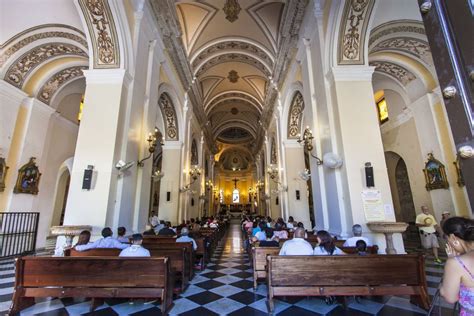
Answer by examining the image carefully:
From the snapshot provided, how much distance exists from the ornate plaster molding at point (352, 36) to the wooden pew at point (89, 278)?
5485mm

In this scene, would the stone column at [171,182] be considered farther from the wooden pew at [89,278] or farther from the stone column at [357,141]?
the stone column at [357,141]

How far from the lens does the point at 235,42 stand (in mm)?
11219

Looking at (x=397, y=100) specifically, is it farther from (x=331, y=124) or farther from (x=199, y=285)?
(x=199, y=285)

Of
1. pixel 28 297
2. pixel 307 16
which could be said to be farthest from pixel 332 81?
pixel 28 297

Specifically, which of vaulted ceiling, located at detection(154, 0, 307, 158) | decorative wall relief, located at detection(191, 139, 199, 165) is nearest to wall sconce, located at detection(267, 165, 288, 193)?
vaulted ceiling, located at detection(154, 0, 307, 158)

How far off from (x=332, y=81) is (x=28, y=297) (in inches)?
250

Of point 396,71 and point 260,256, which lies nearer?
point 260,256

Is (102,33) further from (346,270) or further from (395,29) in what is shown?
(395,29)

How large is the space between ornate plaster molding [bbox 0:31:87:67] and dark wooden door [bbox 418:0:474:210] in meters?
7.90

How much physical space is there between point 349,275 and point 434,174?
662cm

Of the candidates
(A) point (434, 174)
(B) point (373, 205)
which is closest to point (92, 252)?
(B) point (373, 205)

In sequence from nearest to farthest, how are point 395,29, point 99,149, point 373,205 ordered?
point 373,205
point 99,149
point 395,29

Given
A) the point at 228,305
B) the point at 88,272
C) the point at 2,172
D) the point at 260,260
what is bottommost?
the point at 228,305

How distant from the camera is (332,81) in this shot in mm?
5254
